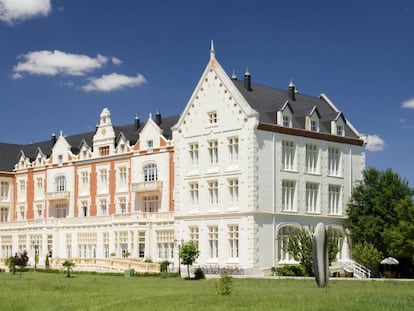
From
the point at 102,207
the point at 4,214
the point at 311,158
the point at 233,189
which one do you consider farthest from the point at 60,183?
the point at 311,158

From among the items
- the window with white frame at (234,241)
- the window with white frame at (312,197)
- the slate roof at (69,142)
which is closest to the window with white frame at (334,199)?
the window with white frame at (312,197)

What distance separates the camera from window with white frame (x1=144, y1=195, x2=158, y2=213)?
6881 cm

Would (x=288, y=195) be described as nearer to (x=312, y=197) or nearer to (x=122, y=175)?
(x=312, y=197)

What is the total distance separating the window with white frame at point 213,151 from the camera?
60206 millimetres

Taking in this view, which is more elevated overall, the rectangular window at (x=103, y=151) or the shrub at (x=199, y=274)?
the rectangular window at (x=103, y=151)

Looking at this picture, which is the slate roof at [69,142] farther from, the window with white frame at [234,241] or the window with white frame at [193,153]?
the window with white frame at [234,241]

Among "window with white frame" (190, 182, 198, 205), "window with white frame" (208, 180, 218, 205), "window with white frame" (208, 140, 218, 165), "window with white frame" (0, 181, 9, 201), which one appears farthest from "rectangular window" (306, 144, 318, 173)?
"window with white frame" (0, 181, 9, 201)

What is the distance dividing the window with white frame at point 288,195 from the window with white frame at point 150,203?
1399 centimetres

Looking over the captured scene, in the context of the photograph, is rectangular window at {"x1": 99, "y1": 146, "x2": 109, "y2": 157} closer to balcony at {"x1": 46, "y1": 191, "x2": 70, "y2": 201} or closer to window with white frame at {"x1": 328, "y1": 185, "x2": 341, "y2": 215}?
balcony at {"x1": 46, "y1": 191, "x2": 70, "y2": 201}

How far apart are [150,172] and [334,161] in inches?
638

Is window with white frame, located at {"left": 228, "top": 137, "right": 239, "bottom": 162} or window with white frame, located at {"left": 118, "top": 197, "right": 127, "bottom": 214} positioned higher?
window with white frame, located at {"left": 228, "top": 137, "right": 239, "bottom": 162}

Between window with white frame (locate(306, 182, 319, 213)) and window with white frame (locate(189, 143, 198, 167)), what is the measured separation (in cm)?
879

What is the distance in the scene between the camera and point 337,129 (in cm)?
6406

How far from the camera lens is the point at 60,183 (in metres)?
79.6
